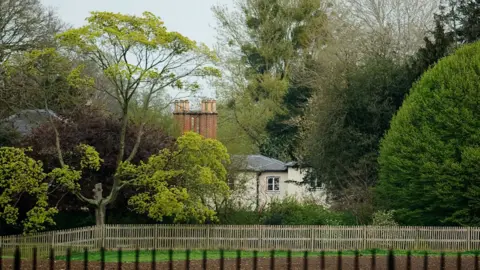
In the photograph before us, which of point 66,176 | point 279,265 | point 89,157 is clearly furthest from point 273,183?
point 279,265

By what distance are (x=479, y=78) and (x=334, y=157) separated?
1056 centimetres

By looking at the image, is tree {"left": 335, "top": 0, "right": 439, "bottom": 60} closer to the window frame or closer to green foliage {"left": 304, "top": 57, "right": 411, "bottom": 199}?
green foliage {"left": 304, "top": 57, "right": 411, "bottom": 199}

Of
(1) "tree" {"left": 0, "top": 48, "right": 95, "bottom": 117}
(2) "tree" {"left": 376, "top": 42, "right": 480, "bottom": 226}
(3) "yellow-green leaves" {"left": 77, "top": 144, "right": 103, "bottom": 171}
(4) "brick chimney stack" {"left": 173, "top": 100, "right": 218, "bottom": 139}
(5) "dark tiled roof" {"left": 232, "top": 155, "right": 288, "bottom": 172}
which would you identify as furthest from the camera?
(5) "dark tiled roof" {"left": 232, "top": 155, "right": 288, "bottom": 172}

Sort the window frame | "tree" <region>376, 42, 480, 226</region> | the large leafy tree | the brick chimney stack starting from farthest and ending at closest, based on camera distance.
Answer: the window frame < the brick chimney stack < the large leafy tree < "tree" <region>376, 42, 480, 226</region>

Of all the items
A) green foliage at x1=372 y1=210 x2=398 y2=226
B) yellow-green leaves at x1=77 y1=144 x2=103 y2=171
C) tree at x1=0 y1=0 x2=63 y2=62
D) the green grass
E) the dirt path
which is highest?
tree at x1=0 y1=0 x2=63 y2=62

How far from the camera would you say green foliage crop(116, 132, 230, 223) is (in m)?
36.3

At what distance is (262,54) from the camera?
6756 cm

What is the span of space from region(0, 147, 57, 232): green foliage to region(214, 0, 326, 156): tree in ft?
107

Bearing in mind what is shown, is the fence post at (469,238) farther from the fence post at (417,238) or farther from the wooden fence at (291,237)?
the fence post at (417,238)

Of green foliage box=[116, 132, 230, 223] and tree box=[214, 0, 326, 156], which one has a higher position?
tree box=[214, 0, 326, 156]

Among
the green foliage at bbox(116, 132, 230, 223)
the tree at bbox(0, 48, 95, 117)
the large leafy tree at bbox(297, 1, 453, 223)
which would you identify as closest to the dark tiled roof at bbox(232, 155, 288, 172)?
the large leafy tree at bbox(297, 1, 453, 223)

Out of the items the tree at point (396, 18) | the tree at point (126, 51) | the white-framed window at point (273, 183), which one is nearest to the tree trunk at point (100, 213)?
the tree at point (126, 51)

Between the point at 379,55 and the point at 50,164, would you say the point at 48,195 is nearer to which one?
the point at 50,164

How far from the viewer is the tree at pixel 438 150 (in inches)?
1485
